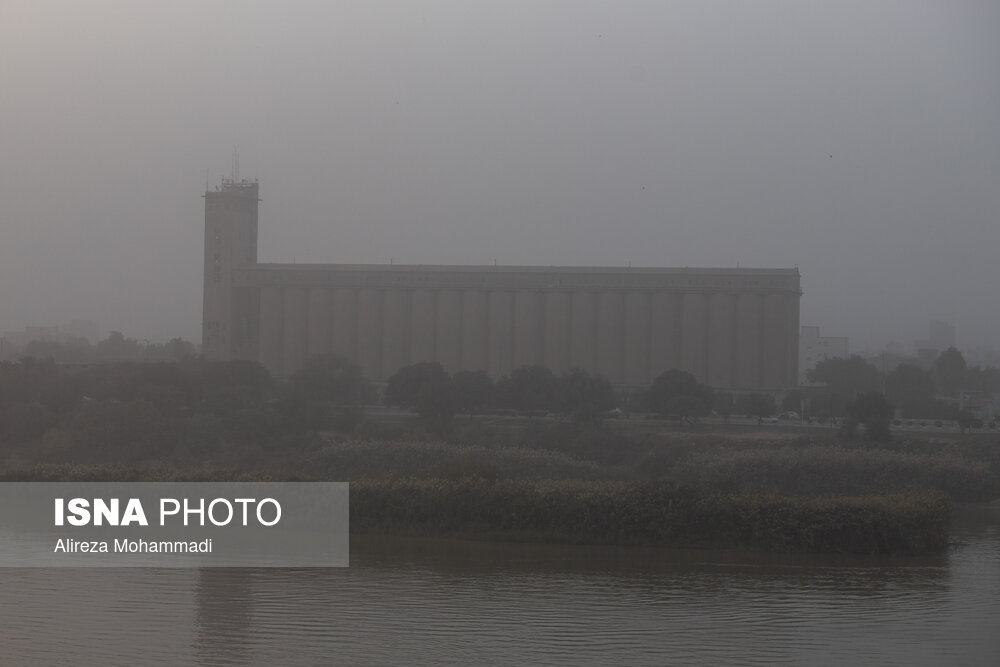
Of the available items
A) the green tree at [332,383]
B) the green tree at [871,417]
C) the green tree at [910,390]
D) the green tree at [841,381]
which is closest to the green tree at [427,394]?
the green tree at [332,383]

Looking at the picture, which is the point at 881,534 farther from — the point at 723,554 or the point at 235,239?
the point at 235,239

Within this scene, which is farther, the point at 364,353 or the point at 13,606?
the point at 364,353

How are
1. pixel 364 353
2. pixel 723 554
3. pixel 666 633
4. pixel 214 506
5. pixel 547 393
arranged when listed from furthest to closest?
pixel 364 353 → pixel 547 393 → pixel 214 506 → pixel 723 554 → pixel 666 633

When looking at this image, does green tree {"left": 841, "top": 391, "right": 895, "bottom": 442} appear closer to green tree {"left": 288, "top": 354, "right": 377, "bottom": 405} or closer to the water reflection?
green tree {"left": 288, "top": 354, "right": 377, "bottom": 405}

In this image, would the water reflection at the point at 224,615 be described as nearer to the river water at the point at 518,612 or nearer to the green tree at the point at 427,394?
the river water at the point at 518,612

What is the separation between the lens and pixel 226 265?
55812 mm

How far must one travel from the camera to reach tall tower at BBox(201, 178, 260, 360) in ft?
180

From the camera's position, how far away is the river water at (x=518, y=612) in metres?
8.02

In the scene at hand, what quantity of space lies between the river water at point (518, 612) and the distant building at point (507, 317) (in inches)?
1550

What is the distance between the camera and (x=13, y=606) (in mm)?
9219

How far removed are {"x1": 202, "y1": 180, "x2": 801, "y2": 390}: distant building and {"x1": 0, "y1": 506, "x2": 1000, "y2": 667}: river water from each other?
3937cm

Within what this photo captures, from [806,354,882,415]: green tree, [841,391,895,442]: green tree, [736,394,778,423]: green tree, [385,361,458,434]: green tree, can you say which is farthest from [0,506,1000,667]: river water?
[806,354,882,415]: green tree

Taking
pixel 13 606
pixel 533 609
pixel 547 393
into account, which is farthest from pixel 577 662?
pixel 547 393

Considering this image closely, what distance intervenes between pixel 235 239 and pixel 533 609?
49268mm
